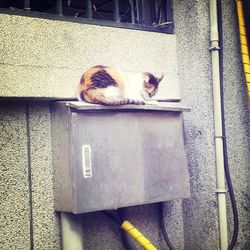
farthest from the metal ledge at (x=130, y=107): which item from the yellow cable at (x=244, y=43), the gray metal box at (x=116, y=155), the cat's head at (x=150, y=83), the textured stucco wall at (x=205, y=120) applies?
the yellow cable at (x=244, y=43)

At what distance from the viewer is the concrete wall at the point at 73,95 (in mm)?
3674

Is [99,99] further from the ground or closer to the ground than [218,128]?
further from the ground

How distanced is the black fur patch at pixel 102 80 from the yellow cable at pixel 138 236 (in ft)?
4.92

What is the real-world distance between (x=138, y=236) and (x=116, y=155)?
94 cm

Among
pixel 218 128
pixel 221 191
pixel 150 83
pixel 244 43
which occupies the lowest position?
pixel 221 191

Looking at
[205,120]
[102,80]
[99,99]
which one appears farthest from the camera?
[205,120]

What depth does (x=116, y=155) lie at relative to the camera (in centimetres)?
370

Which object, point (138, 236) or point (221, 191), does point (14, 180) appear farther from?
point (221, 191)

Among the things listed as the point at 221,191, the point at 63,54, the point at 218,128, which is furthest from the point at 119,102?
the point at 221,191

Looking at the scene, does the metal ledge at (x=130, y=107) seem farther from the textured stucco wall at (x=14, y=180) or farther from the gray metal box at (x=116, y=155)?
the textured stucco wall at (x=14, y=180)

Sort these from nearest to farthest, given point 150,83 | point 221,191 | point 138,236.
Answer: point 138,236
point 150,83
point 221,191

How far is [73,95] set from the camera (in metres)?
3.95

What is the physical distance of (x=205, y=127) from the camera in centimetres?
467

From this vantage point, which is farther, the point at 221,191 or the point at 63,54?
the point at 221,191
